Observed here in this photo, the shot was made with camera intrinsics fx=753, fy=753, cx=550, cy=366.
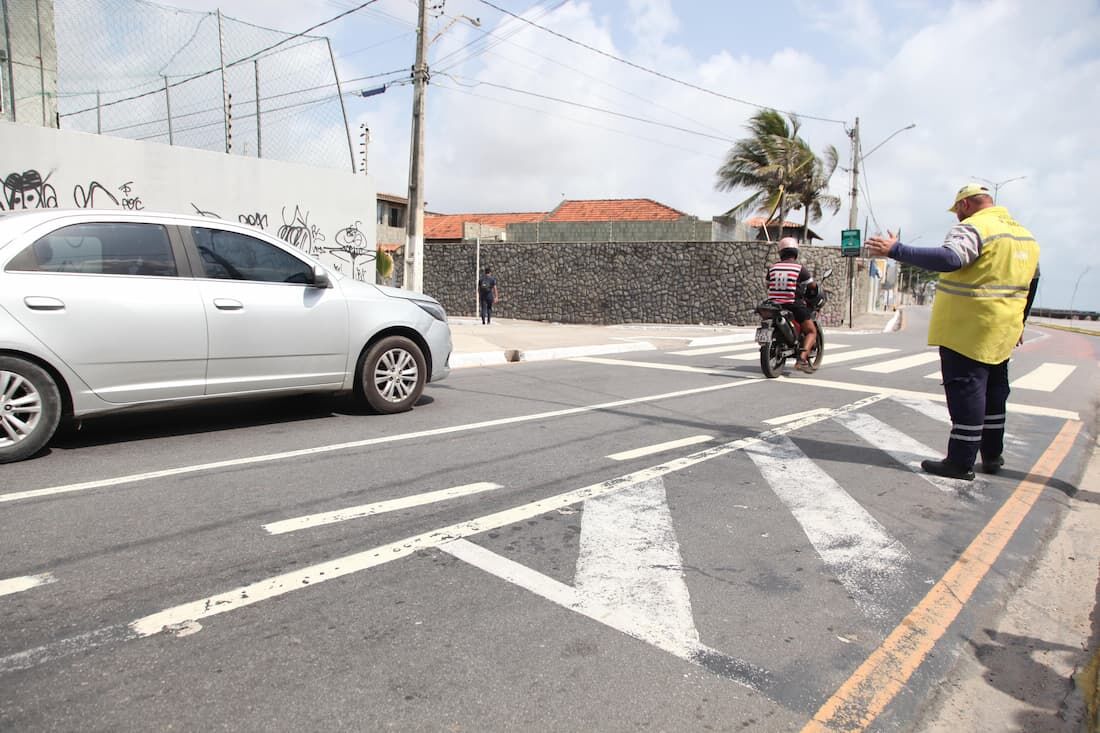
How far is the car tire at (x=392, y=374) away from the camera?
259 inches

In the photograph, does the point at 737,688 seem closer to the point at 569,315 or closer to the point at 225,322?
the point at 225,322

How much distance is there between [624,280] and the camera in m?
27.1

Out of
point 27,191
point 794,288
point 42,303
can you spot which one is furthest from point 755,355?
point 27,191

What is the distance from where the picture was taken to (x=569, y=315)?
92.5ft

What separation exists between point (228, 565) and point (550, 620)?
1455 mm

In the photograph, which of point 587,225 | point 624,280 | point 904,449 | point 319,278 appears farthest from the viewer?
point 587,225

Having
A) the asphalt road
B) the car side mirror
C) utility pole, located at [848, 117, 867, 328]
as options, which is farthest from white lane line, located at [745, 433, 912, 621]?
utility pole, located at [848, 117, 867, 328]

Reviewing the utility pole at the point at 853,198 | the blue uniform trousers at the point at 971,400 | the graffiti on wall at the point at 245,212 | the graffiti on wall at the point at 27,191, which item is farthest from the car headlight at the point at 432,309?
the utility pole at the point at 853,198

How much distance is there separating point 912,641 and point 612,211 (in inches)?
1402

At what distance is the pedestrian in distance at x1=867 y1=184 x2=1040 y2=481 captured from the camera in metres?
4.79

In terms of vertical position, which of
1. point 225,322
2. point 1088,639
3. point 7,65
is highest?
point 7,65

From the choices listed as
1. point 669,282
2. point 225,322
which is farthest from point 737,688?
point 669,282

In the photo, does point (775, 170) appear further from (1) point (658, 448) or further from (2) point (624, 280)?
(1) point (658, 448)

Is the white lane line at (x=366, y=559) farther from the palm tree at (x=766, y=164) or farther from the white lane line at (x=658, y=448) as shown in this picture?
the palm tree at (x=766, y=164)
